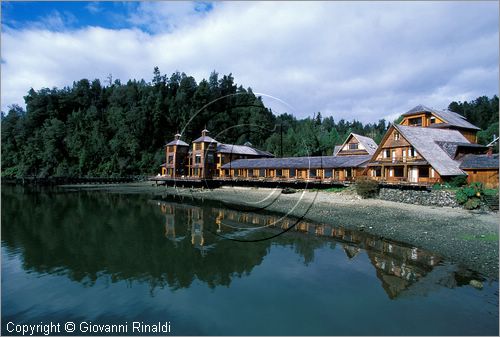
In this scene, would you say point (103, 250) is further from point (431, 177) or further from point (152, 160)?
point (152, 160)

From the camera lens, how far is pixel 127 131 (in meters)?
108

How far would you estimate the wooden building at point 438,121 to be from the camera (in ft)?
161

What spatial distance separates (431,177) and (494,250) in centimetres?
1765

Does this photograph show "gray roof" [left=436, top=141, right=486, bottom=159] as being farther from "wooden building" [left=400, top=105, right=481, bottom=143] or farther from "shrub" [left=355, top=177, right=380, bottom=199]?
"shrub" [left=355, top=177, right=380, bottom=199]

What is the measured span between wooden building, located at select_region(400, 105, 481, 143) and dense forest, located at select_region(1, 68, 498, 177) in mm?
30722

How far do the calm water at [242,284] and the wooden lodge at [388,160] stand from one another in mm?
16103

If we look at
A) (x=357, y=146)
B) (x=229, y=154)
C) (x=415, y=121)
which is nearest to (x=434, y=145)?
(x=415, y=121)

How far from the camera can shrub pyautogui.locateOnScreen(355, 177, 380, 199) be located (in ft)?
127

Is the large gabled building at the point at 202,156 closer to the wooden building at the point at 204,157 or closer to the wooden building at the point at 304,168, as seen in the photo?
the wooden building at the point at 204,157

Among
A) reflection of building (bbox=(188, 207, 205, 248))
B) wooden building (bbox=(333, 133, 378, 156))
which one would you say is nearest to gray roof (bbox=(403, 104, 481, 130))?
wooden building (bbox=(333, 133, 378, 156))

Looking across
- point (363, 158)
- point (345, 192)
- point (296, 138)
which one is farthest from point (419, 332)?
point (296, 138)

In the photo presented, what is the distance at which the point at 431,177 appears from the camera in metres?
36.0

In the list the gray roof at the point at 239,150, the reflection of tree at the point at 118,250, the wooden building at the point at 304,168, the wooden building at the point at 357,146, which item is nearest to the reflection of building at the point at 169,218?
the reflection of tree at the point at 118,250

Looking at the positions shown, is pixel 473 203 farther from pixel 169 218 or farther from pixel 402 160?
pixel 169 218
